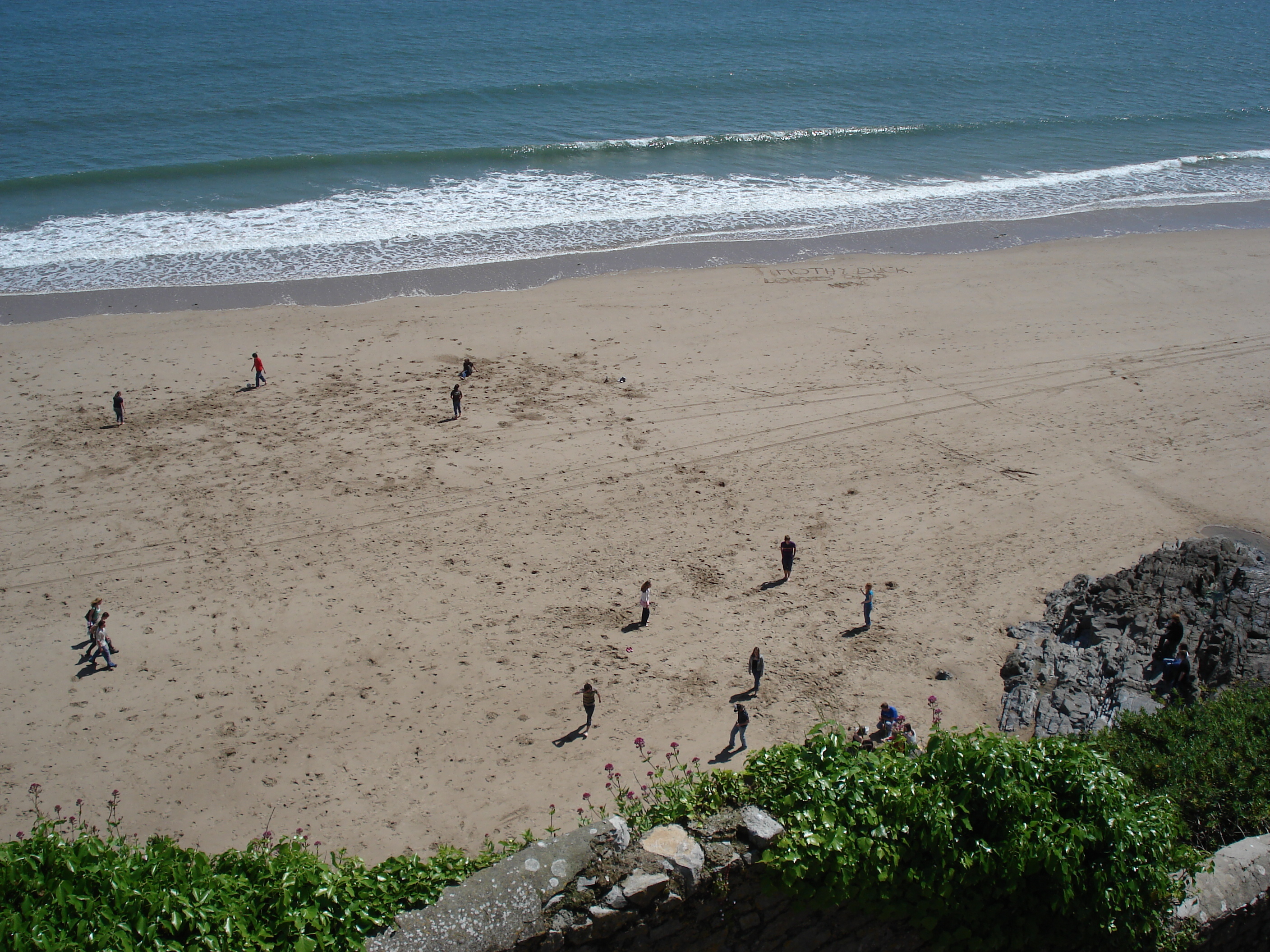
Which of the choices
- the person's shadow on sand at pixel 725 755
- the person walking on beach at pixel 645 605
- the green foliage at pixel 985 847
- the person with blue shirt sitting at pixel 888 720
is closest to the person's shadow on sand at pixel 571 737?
the person's shadow on sand at pixel 725 755

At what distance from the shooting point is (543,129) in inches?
1588

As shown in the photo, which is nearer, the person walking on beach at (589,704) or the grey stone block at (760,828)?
the grey stone block at (760,828)

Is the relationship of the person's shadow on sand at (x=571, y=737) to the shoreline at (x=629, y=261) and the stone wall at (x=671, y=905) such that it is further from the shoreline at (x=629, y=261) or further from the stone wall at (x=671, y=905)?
the shoreline at (x=629, y=261)

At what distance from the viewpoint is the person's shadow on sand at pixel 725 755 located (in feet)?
38.5

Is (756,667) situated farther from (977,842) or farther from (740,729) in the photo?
(977,842)

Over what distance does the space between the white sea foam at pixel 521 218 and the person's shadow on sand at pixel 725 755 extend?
65.3ft

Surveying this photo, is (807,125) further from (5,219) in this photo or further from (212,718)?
(212,718)

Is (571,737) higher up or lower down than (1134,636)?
lower down

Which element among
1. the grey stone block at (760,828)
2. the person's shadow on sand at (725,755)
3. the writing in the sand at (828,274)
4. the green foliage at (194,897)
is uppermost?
the writing in the sand at (828,274)

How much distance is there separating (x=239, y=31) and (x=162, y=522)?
48.8 metres

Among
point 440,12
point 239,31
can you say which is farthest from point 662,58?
point 239,31

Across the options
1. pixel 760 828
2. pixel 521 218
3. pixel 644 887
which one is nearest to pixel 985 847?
pixel 760 828

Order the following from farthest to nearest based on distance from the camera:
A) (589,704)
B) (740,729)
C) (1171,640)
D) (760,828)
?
(1171,640)
(589,704)
(740,729)
(760,828)

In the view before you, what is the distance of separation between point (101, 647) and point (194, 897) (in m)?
8.59
